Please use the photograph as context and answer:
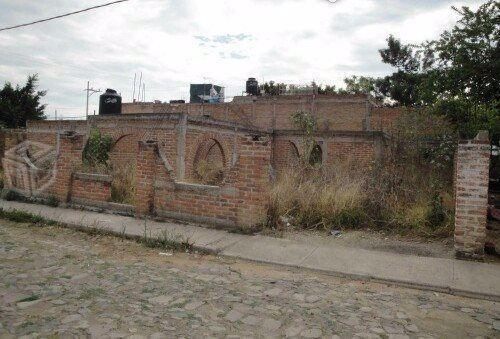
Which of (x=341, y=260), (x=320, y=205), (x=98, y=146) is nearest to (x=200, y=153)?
(x=98, y=146)

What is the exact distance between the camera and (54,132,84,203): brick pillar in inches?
398

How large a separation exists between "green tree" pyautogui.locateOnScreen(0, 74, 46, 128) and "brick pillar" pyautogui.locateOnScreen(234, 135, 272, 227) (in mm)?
23325

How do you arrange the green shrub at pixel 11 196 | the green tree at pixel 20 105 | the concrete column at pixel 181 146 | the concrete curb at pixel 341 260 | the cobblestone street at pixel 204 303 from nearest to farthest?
the cobblestone street at pixel 204 303 < the concrete curb at pixel 341 260 < the green shrub at pixel 11 196 < the concrete column at pixel 181 146 < the green tree at pixel 20 105

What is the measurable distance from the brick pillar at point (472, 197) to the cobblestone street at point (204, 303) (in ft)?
5.29

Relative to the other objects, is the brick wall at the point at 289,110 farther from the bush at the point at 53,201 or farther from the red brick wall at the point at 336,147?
the bush at the point at 53,201

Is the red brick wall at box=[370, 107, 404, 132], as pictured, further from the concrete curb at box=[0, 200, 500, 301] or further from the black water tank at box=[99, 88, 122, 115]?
the concrete curb at box=[0, 200, 500, 301]

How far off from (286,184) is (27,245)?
18.3 feet

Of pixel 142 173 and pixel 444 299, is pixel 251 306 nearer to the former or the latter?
pixel 444 299

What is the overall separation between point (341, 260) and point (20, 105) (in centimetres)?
2681

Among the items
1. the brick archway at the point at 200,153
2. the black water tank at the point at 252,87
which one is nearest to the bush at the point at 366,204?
the brick archway at the point at 200,153

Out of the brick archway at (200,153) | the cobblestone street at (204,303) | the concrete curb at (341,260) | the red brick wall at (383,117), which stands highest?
the red brick wall at (383,117)

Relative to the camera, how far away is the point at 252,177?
302 inches

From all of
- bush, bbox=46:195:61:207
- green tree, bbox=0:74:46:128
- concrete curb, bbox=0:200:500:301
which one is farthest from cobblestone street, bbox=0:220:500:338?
green tree, bbox=0:74:46:128

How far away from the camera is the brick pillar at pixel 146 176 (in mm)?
8766
